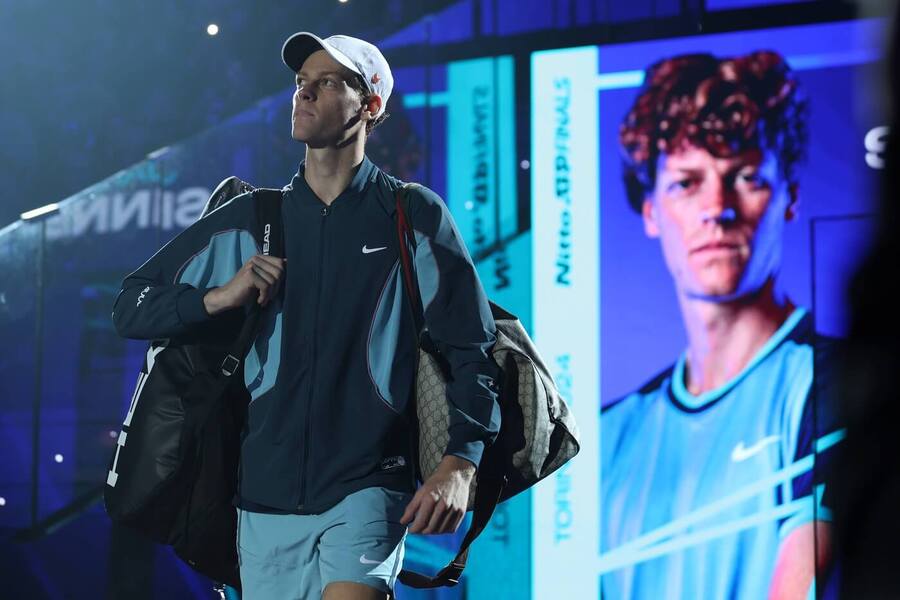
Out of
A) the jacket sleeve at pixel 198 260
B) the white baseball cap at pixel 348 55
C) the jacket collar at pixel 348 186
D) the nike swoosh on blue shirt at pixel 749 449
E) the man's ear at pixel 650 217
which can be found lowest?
the nike swoosh on blue shirt at pixel 749 449

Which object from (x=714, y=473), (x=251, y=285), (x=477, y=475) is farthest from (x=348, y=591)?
(x=714, y=473)

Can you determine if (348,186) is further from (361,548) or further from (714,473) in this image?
(714,473)

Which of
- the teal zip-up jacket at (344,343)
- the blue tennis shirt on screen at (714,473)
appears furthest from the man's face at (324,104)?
the blue tennis shirt on screen at (714,473)

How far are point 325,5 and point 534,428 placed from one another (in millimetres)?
3299

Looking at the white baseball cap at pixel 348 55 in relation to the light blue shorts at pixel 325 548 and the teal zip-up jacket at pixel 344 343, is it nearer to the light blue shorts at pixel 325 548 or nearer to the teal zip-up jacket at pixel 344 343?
the teal zip-up jacket at pixel 344 343

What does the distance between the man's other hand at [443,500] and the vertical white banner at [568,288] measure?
253cm

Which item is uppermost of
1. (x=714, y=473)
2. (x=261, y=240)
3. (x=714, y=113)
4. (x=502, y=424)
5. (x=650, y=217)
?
(x=714, y=113)

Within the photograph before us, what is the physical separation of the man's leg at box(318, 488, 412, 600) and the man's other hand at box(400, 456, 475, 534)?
70 millimetres

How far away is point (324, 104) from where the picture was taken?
2225mm

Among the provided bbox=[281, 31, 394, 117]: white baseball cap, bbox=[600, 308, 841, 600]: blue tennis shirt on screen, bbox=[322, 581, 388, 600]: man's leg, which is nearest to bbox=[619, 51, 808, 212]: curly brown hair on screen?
bbox=[600, 308, 841, 600]: blue tennis shirt on screen

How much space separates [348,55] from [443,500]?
92 cm

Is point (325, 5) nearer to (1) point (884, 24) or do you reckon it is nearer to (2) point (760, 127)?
(2) point (760, 127)

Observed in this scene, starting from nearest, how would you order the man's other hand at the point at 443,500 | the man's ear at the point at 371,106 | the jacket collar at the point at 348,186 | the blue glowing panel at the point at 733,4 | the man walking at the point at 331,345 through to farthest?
the man's other hand at the point at 443,500 → the man walking at the point at 331,345 → the jacket collar at the point at 348,186 → the man's ear at the point at 371,106 → the blue glowing panel at the point at 733,4

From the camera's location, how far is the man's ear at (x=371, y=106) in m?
2.31
